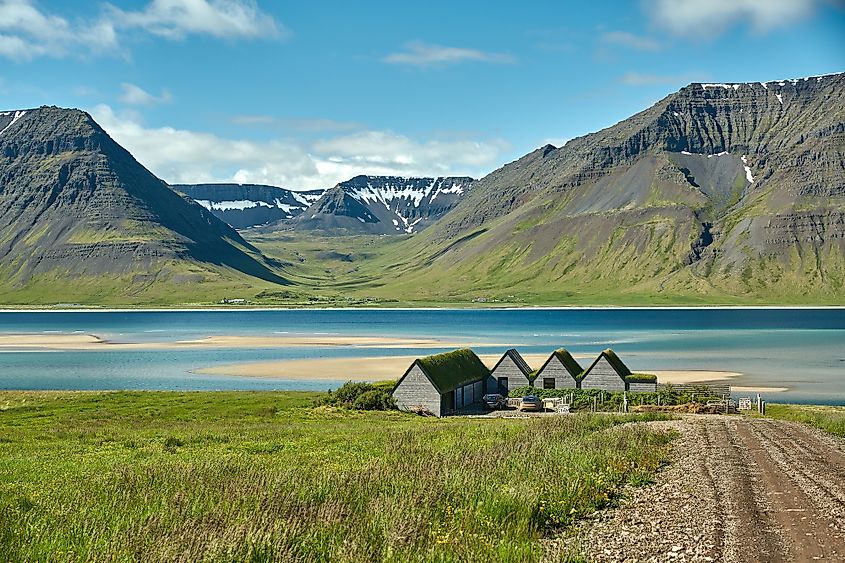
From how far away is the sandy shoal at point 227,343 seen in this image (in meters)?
158

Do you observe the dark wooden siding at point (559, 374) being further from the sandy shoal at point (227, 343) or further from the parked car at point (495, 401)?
the sandy shoal at point (227, 343)

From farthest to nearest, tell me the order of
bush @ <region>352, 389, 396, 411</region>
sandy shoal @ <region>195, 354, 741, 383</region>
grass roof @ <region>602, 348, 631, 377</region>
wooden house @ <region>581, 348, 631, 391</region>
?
1. sandy shoal @ <region>195, 354, 741, 383</region>
2. grass roof @ <region>602, 348, 631, 377</region>
3. wooden house @ <region>581, 348, 631, 391</region>
4. bush @ <region>352, 389, 396, 411</region>

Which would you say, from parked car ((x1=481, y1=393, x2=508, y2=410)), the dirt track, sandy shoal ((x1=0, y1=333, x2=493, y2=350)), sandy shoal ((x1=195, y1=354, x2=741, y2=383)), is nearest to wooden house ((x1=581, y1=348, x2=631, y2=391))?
parked car ((x1=481, y1=393, x2=508, y2=410))

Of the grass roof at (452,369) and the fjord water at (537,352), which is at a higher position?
the grass roof at (452,369)

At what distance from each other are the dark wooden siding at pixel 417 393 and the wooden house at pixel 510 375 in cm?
1327

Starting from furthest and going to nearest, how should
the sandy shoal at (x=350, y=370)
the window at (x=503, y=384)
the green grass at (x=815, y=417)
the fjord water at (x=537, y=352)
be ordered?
the sandy shoal at (x=350, y=370), the fjord water at (x=537, y=352), the window at (x=503, y=384), the green grass at (x=815, y=417)

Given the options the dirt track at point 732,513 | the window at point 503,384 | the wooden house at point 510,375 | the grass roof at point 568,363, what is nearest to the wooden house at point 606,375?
the grass roof at point 568,363

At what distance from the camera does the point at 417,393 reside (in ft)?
218

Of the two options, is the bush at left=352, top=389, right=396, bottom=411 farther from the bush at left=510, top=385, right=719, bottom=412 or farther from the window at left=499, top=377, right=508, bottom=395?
the bush at left=510, top=385, right=719, bottom=412

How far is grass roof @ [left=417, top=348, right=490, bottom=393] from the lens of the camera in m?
67.0

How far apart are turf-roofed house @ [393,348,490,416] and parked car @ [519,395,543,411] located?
226 inches

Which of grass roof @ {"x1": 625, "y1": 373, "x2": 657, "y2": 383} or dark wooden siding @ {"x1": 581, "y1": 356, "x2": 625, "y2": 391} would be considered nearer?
grass roof @ {"x1": 625, "y1": 373, "x2": 657, "y2": 383}

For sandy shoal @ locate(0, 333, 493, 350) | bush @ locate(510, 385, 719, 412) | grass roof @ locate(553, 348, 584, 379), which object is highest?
grass roof @ locate(553, 348, 584, 379)

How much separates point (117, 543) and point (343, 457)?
53.1 feet
